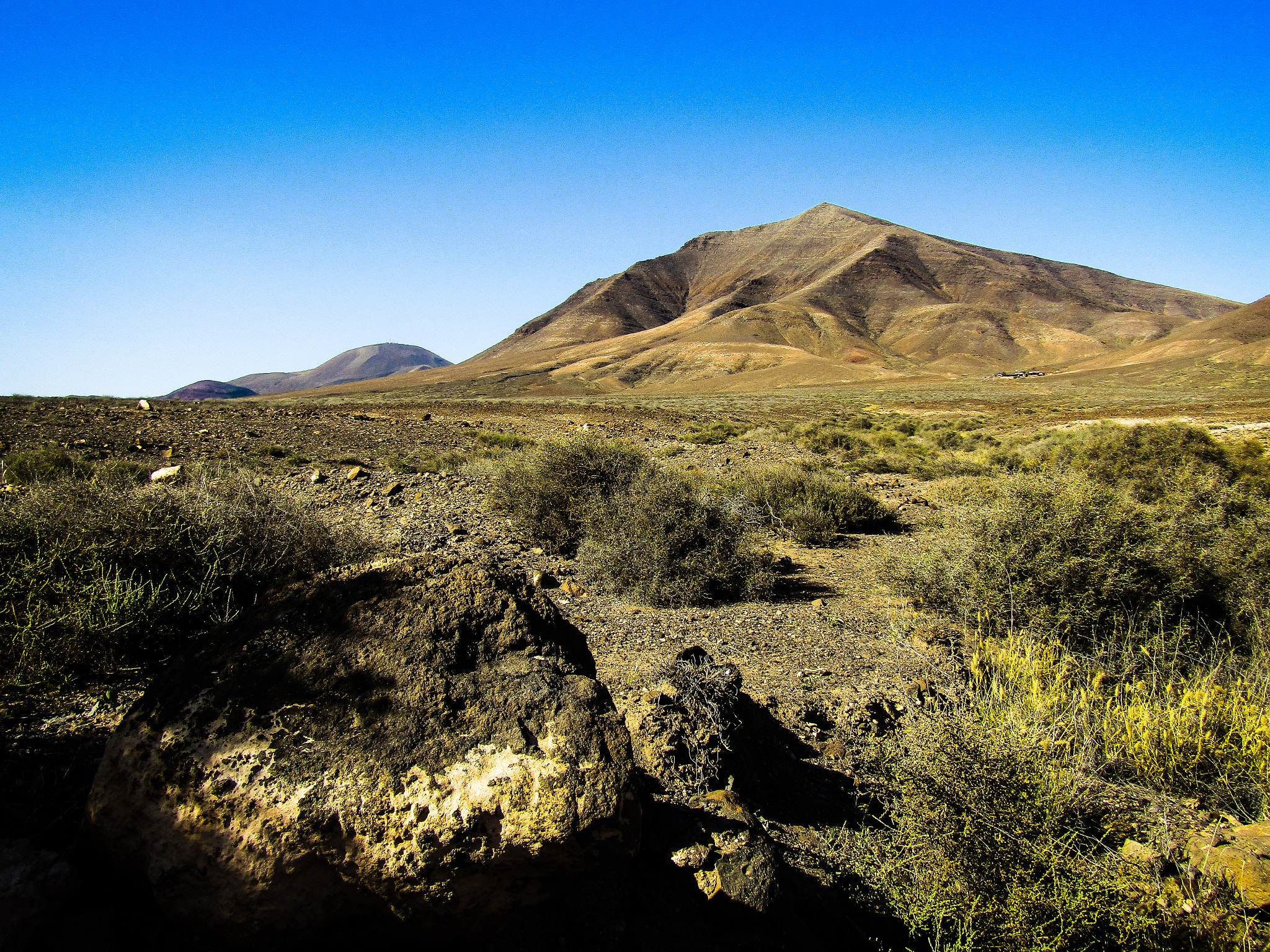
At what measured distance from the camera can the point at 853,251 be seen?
15650 cm

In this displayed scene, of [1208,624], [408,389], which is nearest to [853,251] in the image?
[408,389]

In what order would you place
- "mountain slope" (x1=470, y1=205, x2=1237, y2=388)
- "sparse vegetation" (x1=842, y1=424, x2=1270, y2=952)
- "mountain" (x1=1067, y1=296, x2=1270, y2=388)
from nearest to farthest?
1. "sparse vegetation" (x1=842, y1=424, x2=1270, y2=952)
2. "mountain" (x1=1067, y1=296, x2=1270, y2=388)
3. "mountain slope" (x1=470, y1=205, x2=1237, y2=388)

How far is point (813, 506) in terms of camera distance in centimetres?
959

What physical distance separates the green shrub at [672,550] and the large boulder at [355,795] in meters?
4.49

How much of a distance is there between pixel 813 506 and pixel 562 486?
3829mm

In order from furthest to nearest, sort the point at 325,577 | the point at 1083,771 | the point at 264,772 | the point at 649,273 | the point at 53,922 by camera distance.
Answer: the point at 649,273 < the point at 1083,771 < the point at 325,577 < the point at 264,772 < the point at 53,922

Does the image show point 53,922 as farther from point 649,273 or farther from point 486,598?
point 649,273

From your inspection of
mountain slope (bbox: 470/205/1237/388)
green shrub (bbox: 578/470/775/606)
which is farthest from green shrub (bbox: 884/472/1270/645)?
mountain slope (bbox: 470/205/1237/388)

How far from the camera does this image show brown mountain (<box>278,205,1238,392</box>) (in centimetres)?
10256

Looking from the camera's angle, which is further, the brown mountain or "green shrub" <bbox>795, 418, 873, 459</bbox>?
the brown mountain

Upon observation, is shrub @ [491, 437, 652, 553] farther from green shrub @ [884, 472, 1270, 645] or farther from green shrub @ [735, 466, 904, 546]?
Answer: green shrub @ [884, 472, 1270, 645]

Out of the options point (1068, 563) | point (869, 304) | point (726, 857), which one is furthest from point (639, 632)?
point (869, 304)

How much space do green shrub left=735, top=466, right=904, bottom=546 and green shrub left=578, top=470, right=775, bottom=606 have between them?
1.85 metres

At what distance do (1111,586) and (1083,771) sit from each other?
2705 mm
